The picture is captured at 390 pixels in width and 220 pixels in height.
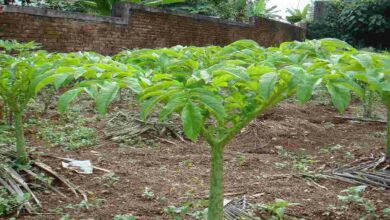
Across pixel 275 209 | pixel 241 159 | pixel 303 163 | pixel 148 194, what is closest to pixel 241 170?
pixel 241 159

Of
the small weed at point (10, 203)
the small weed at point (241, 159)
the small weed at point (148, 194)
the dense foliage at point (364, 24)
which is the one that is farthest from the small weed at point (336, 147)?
the dense foliage at point (364, 24)

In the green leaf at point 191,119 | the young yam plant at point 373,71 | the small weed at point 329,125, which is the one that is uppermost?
the young yam plant at point 373,71

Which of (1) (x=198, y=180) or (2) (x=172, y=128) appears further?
(2) (x=172, y=128)

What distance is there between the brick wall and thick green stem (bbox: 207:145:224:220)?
222 inches

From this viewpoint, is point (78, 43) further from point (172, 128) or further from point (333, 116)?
point (333, 116)

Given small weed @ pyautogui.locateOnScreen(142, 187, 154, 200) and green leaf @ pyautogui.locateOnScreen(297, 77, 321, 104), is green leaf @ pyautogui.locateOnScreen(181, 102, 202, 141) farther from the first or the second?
small weed @ pyautogui.locateOnScreen(142, 187, 154, 200)

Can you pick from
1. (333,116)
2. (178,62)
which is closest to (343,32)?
(333,116)

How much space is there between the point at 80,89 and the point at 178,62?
0.74 meters

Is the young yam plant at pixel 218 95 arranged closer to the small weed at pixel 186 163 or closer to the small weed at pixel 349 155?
the small weed at pixel 186 163

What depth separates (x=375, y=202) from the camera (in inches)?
133

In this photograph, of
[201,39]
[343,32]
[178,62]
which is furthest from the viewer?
[343,32]

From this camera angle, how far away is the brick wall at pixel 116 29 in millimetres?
7887

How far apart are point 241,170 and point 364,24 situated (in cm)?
1378

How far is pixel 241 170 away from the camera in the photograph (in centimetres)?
434
